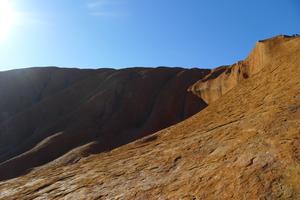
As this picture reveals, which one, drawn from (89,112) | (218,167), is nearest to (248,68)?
(218,167)

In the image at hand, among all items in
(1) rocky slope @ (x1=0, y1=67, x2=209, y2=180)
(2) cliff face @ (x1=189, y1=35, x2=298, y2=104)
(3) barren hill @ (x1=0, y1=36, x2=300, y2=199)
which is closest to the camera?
(3) barren hill @ (x1=0, y1=36, x2=300, y2=199)

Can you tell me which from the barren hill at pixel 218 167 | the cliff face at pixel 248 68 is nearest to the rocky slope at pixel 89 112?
the cliff face at pixel 248 68

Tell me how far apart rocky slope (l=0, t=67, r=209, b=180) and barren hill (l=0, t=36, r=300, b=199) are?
125ft

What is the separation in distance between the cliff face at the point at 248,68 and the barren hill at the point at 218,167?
768 centimetres

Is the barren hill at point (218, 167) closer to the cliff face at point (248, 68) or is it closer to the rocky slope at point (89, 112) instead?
the cliff face at point (248, 68)

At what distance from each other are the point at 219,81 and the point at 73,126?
2569 centimetres

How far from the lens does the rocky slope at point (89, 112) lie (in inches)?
2232

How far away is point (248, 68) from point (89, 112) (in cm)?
3708

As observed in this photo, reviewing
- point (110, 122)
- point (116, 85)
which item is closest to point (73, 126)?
point (110, 122)

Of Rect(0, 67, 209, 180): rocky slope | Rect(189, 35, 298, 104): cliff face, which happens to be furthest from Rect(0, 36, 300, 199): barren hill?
Rect(0, 67, 209, 180): rocky slope

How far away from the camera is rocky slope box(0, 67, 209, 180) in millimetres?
56688

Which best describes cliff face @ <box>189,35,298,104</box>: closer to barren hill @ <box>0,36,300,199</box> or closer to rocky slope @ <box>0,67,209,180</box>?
rocky slope @ <box>0,67,209,180</box>

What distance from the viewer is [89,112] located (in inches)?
2694

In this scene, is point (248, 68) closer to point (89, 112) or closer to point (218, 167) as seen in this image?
point (218, 167)
